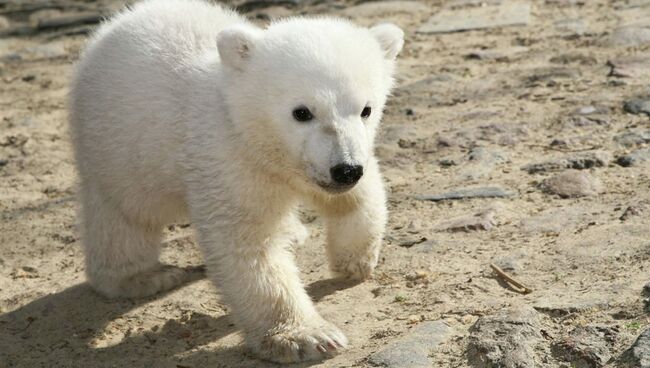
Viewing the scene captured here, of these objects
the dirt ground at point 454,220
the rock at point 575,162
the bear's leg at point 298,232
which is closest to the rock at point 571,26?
the dirt ground at point 454,220

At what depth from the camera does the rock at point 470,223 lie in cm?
496

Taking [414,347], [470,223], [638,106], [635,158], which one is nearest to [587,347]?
[414,347]

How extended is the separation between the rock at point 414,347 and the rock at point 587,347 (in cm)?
45

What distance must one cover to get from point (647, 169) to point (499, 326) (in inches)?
72.6

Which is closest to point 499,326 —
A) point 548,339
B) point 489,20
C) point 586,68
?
point 548,339

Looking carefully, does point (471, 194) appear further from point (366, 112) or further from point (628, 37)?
point (628, 37)

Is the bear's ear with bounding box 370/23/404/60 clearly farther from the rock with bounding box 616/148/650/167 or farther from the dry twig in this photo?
the rock with bounding box 616/148/650/167

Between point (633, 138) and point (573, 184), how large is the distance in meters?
0.61

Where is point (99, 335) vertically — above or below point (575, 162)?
below

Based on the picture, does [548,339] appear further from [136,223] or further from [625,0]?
[625,0]

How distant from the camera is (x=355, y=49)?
13.6 ft

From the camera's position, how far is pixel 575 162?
541 centimetres

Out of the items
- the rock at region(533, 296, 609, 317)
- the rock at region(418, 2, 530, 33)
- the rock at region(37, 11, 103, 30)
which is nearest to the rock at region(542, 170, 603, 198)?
the rock at region(533, 296, 609, 317)

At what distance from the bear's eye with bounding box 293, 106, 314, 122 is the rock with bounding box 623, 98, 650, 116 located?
8.72ft
